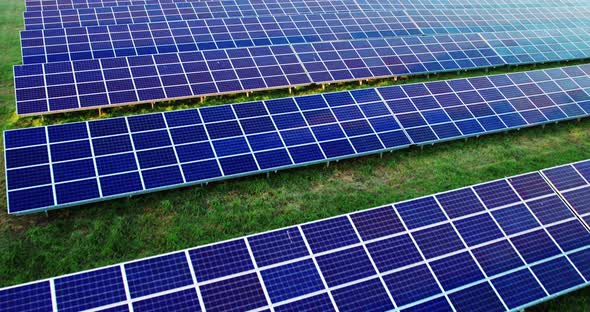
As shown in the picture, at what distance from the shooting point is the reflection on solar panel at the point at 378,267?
38.4 ft

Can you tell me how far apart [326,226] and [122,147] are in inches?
368

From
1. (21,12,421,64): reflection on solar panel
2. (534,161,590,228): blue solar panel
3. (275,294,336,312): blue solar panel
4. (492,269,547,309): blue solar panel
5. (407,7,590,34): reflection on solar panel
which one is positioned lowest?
(21,12,421,64): reflection on solar panel

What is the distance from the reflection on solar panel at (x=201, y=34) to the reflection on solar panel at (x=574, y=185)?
68.4ft

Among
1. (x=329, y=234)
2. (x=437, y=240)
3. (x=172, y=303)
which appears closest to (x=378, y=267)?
(x=329, y=234)

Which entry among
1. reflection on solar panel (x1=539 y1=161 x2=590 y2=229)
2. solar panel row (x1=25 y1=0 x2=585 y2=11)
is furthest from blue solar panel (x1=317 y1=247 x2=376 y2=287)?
solar panel row (x1=25 y1=0 x2=585 y2=11)

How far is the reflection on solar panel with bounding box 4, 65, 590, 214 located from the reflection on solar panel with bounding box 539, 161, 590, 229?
507cm

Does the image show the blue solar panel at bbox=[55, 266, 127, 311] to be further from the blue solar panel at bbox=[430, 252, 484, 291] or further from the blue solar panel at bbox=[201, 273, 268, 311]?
the blue solar panel at bbox=[430, 252, 484, 291]

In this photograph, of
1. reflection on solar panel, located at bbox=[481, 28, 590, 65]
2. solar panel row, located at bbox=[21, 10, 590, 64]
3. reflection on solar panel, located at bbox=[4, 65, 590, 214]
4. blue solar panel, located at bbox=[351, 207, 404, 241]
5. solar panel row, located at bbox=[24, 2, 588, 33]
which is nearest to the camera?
blue solar panel, located at bbox=[351, 207, 404, 241]

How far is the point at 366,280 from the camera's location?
12852mm

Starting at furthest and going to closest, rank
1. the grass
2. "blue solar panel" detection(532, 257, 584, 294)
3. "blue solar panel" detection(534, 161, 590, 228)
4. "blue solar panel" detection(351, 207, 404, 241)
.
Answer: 1. "blue solar panel" detection(534, 161, 590, 228)
2. the grass
3. "blue solar panel" detection(351, 207, 404, 241)
4. "blue solar panel" detection(532, 257, 584, 294)

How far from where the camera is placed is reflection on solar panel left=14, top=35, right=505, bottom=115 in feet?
74.2

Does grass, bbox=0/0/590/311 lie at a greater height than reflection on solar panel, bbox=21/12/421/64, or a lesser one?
greater

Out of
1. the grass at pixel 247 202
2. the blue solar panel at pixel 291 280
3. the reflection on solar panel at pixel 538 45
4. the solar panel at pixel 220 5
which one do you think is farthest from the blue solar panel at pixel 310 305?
the solar panel at pixel 220 5

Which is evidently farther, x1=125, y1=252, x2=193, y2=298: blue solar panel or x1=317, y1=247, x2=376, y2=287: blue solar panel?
x1=317, y1=247, x2=376, y2=287: blue solar panel
